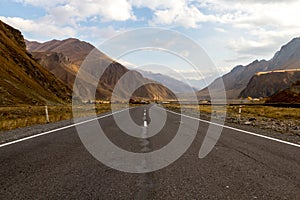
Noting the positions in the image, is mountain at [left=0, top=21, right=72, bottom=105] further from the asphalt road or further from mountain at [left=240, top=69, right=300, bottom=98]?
mountain at [left=240, top=69, right=300, bottom=98]

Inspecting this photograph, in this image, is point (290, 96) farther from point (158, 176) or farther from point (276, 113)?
point (158, 176)

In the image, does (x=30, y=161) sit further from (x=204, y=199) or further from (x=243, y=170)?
(x=243, y=170)

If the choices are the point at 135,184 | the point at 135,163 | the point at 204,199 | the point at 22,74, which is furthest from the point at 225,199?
the point at 22,74

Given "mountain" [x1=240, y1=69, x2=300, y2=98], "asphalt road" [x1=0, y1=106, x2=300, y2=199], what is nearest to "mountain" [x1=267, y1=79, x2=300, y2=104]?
"asphalt road" [x1=0, y1=106, x2=300, y2=199]

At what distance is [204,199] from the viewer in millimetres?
3531

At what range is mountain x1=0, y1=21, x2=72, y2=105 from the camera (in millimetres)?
40656

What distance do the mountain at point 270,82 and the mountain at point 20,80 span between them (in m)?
112

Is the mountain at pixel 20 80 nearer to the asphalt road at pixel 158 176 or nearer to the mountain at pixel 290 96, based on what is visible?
the asphalt road at pixel 158 176

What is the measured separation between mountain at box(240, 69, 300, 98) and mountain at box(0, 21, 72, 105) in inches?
4422

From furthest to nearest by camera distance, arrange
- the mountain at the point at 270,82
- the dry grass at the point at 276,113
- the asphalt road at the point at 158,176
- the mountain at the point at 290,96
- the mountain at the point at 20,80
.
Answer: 1. the mountain at the point at 270,82
2. the mountain at the point at 290,96
3. the mountain at the point at 20,80
4. the dry grass at the point at 276,113
5. the asphalt road at the point at 158,176

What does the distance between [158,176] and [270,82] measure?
512 ft

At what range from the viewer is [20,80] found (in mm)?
47812

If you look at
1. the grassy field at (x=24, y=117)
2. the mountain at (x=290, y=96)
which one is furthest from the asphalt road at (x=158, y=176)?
the mountain at (x=290, y=96)

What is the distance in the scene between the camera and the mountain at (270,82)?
14275 cm
